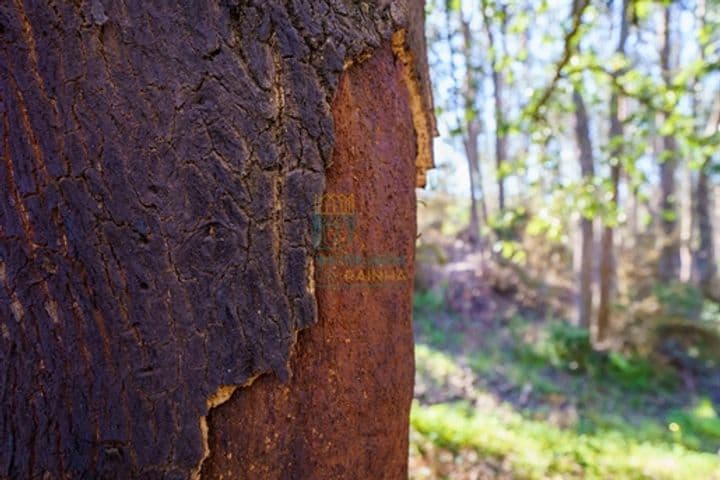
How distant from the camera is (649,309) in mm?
10570

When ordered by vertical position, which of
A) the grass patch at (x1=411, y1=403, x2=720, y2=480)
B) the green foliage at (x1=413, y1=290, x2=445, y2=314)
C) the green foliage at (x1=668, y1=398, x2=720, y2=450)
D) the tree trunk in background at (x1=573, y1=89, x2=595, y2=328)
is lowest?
the green foliage at (x1=668, y1=398, x2=720, y2=450)

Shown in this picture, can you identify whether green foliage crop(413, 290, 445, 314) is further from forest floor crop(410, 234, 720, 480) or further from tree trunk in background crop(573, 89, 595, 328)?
tree trunk in background crop(573, 89, 595, 328)

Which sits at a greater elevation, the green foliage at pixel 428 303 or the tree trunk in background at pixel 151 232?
the tree trunk in background at pixel 151 232

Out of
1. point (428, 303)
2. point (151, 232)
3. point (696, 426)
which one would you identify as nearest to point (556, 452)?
point (696, 426)

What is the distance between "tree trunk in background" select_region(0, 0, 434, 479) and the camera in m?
0.90

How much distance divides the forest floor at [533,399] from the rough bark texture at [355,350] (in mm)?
2861

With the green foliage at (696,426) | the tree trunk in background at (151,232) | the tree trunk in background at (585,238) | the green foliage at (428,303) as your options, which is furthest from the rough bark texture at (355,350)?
the green foliage at (428,303)

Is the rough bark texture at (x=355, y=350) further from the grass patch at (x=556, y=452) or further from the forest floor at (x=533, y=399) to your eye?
the grass patch at (x=556, y=452)

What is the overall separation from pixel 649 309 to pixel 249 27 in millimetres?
11463

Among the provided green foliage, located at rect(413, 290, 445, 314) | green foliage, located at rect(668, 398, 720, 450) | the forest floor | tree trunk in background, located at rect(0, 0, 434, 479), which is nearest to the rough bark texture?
tree trunk in background, located at rect(0, 0, 434, 479)

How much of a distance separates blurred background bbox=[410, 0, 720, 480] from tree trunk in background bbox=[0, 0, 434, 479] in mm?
893

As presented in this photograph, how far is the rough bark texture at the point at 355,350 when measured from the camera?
0.97 metres

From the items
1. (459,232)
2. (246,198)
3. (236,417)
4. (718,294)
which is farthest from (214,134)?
(459,232)

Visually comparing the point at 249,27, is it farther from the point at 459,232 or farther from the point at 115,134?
the point at 459,232
